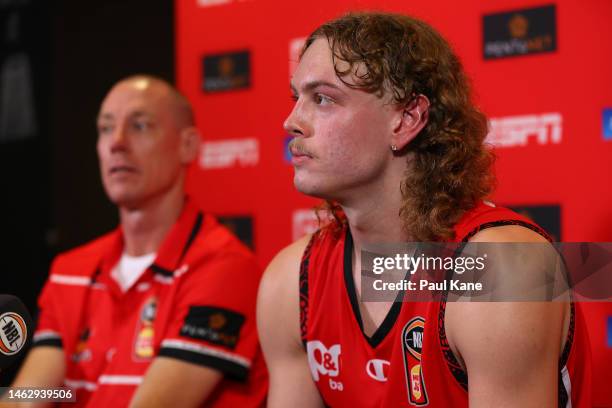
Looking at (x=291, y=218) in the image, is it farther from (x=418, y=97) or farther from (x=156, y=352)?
(x=418, y=97)

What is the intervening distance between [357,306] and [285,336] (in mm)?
217

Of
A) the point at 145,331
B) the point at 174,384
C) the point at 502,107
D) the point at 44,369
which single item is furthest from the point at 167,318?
the point at 502,107

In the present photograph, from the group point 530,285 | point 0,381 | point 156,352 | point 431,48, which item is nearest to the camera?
point 0,381

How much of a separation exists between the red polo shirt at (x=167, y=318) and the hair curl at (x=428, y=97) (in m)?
0.69

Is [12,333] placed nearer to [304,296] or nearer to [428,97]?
[304,296]

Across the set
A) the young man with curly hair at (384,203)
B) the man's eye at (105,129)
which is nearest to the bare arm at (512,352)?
the young man with curly hair at (384,203)

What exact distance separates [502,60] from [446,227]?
0.81 meters

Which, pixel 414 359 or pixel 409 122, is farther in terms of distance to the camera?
pixel 409 122

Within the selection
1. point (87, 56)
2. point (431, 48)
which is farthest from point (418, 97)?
point (87, 56)

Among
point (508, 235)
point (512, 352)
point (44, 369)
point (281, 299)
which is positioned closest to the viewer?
point (512, 352)

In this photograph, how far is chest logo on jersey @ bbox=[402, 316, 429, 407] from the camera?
58.9 inches

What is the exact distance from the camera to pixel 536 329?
135 cm

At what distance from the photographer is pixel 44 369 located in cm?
230

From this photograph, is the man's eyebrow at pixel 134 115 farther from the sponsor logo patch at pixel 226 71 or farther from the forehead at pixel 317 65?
the forehead at pixel 317 65
